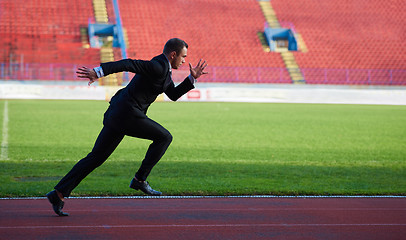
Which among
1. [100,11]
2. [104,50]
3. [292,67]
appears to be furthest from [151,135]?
[100,11]

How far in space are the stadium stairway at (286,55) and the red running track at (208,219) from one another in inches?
1279

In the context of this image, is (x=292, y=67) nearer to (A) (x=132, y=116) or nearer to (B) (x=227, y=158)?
(B) (x=227, y=158)

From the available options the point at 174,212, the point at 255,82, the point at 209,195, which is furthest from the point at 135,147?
the point at 255,82

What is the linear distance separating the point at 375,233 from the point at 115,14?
39.7 metres

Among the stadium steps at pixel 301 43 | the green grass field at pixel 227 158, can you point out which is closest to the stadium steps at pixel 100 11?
the stadium steps at pixel 301 43

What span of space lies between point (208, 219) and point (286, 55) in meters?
37.1

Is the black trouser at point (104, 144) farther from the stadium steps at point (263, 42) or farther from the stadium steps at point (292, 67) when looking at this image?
the stadium steps at point (263, 42)

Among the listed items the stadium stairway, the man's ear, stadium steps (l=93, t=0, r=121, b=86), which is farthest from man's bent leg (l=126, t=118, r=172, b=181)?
the stadium stairway

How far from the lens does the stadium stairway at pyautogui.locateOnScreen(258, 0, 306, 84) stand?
39.2 meters

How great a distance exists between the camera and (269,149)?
13.0 metres

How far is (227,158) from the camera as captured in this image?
11445 mm

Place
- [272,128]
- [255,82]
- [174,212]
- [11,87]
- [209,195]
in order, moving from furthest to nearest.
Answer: [255,82] → [11,87] → [272,128] → [209,195] → [174,212]

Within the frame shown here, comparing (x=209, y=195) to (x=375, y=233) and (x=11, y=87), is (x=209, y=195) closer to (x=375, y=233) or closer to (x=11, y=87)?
(x=375, y=233)

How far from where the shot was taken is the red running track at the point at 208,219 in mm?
5137
